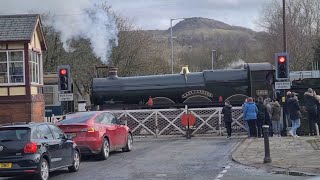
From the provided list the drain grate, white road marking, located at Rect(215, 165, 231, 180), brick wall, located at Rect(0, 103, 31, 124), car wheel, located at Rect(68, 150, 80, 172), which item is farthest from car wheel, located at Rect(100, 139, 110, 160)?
brick wall, located at Rect(0, 103, 31, 124)

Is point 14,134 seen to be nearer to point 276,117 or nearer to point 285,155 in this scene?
point 285,155

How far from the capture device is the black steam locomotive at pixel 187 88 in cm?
2788

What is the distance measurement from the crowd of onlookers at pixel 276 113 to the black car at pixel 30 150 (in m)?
11.7

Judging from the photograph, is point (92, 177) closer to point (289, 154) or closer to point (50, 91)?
point (289, 154)

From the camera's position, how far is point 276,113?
24141mm

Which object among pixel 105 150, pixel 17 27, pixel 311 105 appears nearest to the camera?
pixel 105 150

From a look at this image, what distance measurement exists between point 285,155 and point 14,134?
7.94 meters

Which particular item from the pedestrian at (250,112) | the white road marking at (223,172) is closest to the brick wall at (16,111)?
the pedestrian at (250,112)

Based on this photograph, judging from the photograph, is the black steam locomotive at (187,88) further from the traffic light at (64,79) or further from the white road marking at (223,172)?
the white road marking at (223,172)

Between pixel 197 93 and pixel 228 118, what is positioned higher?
pixel 197 93

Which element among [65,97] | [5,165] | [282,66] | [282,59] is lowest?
[5,165]

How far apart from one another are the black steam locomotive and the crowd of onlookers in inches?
118

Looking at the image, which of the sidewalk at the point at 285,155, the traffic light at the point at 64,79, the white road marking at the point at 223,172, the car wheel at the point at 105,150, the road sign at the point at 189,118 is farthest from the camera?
the road sign at the point at 189,118

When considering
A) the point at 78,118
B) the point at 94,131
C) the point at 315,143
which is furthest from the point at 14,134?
the point at 315,143
